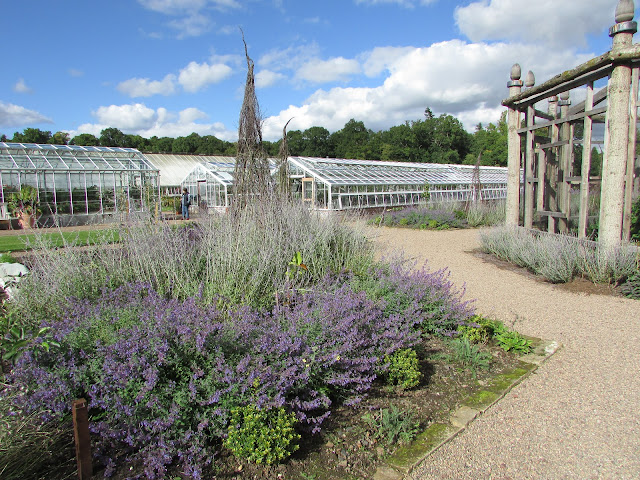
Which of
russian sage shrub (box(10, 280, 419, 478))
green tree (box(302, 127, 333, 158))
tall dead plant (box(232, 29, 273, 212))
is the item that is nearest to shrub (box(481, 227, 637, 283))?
tall dead plant (box(232, 29, 273, 212))

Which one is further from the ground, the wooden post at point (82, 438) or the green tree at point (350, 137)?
the green tree at point (350, 137)

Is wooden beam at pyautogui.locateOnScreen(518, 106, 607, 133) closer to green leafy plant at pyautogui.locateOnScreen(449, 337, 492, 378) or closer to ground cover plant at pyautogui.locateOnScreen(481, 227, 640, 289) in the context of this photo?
ground cover plant at pyautogui.locateOnScreen(481, 227, 640, 289)

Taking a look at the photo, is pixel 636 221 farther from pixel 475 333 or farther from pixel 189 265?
pixel 189 265

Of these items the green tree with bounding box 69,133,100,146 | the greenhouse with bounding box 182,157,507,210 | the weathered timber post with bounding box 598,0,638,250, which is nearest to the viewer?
the weathered timber post with bounding box 598,0,638,250

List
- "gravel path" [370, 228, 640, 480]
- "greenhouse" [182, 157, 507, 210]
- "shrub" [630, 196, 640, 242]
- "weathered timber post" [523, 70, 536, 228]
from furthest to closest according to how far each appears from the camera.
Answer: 1. "greenhouse" [182, 157, 507, 210]
2. "weathered timber post" [523, 70, 536, 228]
3. "shrub" [630, 196, 640, 242]
4. "gravel path" [370, 228, 640, 480]

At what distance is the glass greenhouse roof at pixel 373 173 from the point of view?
18.2m

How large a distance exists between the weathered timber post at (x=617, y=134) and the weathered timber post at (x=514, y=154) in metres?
2.56

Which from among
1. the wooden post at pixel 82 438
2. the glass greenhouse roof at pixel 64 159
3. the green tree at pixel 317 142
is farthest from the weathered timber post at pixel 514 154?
the green tree at pixel 317 142

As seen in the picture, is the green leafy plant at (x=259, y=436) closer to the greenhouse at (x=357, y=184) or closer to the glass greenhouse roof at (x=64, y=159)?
the greenhouse at (x=357, y=184)

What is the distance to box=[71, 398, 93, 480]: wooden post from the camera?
5.96 feet

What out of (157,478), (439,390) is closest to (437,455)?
(439,390)

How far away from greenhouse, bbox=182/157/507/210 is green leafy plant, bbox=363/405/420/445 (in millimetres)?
Result: 13234

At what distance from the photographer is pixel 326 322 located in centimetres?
286

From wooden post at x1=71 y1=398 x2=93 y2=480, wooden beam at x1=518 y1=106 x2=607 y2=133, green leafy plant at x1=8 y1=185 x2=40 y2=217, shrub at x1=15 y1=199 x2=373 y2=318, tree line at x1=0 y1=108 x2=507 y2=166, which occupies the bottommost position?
wooden post at x1=71 y1=398 x2=93 y2=480
